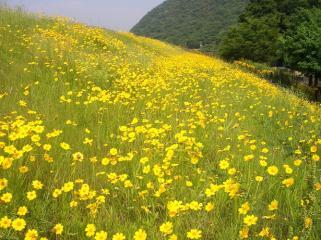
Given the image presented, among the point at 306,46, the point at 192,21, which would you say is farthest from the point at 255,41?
the point at 192,21

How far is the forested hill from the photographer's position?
9156 cm

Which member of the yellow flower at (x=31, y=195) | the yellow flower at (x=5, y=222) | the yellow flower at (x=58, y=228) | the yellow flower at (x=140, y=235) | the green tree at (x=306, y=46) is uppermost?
the green tree at (x=306, y=46)

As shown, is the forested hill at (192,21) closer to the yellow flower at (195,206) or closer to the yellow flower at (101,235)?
the yellow flower at (195,206)

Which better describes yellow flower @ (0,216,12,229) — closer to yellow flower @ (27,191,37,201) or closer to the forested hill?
yellow flower @ (27,191,37,201)

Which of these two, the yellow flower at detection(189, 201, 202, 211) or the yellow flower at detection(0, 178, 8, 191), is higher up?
the yellow flower at detection(0, 178, 8, 191)

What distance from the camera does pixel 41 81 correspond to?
23.9 feet

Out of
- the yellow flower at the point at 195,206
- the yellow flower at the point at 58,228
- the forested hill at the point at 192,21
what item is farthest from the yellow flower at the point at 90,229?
the forested hill at the point at 192,21

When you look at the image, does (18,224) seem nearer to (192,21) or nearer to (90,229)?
(90,229)

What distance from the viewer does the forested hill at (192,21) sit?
91.6 meters

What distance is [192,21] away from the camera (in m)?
110

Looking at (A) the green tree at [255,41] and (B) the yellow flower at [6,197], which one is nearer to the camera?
(B) the yellow flower at [6,197]

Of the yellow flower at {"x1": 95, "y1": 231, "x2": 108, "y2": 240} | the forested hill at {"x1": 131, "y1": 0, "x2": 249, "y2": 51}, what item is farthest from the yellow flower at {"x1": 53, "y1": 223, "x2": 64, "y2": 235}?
the forested hill at {"x1": 131, "y1": 0, "x2": 249, "y2": 51}

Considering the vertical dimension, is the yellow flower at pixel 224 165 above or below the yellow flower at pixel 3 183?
above

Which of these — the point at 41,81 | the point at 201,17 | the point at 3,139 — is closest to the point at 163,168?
the point at 3,139
